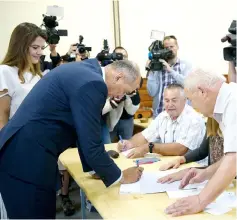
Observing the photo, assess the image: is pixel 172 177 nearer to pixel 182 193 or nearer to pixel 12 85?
pixel 182 193

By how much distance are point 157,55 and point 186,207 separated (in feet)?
7.52

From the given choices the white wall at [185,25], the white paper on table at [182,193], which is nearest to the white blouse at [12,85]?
the white paper on table at [182,193]

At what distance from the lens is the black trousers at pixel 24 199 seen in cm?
144

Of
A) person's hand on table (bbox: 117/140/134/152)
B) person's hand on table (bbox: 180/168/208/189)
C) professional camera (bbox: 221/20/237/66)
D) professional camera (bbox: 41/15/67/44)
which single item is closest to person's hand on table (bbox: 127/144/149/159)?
person's hand on table (bbox: 117/140/134/152)

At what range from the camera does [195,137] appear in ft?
7.16

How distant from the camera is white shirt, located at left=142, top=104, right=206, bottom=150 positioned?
2180 mm

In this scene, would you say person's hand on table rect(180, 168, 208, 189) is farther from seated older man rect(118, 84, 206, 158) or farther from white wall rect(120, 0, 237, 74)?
white wall rect(120, 0, 237, 74)

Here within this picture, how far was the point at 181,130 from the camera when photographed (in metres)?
2.26

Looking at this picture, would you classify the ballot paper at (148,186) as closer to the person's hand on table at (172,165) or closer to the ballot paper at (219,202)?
the ballot paper at (219,202)

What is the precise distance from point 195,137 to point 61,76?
3.67 feet

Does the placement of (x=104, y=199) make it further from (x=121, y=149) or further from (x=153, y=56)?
(x=153, y=56)

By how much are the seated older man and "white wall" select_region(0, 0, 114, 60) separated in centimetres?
256

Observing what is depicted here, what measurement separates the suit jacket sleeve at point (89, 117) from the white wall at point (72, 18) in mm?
3304

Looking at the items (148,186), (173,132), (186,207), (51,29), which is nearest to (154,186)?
(148,186)
